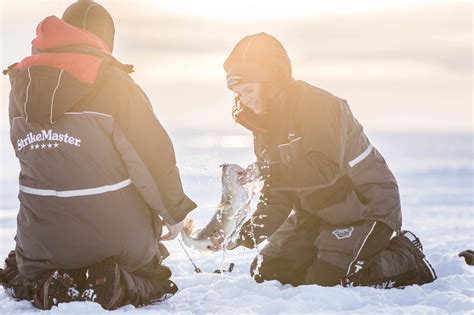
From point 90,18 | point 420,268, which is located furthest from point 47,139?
point 420,268

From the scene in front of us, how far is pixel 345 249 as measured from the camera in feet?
18.6

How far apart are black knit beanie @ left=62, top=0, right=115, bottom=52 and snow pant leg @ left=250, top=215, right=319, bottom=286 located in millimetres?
2468

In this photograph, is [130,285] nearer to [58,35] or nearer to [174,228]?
[174,228]

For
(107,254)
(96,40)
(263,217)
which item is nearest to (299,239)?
(263,217)

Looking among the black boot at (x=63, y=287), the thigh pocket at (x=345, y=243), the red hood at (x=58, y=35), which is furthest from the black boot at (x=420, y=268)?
the red hood at (x=58, y=35)

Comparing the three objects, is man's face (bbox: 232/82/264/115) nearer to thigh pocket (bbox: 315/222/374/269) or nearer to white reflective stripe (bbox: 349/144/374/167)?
white reflective stripe (bbox: 349/144/374/167)

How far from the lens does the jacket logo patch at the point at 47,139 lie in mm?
4438

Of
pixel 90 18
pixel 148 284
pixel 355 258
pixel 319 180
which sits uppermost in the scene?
pixel 90 18

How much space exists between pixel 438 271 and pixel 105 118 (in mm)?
3426

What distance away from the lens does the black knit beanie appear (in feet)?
15.7

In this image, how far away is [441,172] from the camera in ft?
103

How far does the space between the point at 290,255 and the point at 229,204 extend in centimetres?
109

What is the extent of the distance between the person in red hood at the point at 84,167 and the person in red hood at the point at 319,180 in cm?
110

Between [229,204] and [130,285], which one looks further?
[229,204]
